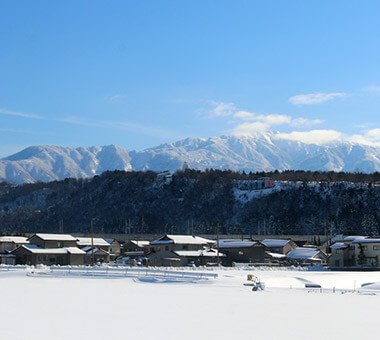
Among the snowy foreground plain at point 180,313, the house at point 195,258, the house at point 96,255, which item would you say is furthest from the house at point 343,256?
the snowy foreground plain at point 180,313

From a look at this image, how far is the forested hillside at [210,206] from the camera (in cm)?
12606

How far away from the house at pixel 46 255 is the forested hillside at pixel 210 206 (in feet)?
182

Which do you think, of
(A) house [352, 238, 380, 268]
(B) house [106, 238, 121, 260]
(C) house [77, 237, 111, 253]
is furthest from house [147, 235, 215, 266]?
(A) house [352, 238, 380, 268]

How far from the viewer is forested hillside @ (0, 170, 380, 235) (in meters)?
126

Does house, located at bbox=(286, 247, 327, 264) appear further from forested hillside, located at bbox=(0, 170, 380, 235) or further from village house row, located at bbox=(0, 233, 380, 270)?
forested hillside, located at bbox=(0, 170, 380, 235)

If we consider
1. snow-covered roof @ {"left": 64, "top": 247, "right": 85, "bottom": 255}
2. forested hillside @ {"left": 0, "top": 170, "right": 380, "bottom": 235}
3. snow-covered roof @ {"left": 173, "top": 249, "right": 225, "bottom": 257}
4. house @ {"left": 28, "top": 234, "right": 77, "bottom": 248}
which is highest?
forested hillside @ {"left": 0, "top": 170, "right": 380, "bottom": 235}

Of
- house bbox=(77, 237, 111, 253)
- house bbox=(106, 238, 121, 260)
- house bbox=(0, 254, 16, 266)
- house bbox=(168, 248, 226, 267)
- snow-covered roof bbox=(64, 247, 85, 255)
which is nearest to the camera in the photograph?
house bbox=(168, 248, 226, 267)

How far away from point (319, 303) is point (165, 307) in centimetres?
733

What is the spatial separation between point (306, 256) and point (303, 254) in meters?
0.85

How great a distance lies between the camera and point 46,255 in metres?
71.5

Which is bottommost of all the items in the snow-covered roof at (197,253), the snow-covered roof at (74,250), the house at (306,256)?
the house at (306,256)

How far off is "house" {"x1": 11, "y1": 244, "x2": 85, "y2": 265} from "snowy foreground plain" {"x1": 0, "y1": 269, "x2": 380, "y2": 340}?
35078mm

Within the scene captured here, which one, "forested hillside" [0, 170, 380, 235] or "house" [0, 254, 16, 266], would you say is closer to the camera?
"house" [0, 254, 16, 266]

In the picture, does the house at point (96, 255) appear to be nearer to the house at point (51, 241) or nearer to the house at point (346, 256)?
the house at point (51, 241)
